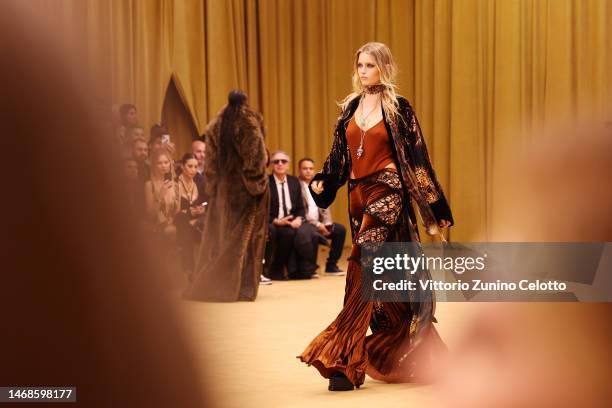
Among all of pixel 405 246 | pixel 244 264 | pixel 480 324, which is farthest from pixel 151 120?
pixel 480 324

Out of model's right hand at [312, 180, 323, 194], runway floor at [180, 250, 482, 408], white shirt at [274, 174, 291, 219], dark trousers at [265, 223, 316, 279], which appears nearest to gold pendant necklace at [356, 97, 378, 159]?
model's right hand at [312, 180, 323, 194]

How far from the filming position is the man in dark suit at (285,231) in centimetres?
835

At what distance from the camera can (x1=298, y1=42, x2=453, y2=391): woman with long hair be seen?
3818 mm

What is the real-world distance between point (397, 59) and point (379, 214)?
6982mm

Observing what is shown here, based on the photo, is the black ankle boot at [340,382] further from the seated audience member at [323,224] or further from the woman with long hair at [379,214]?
the seated audience member at [323,224]

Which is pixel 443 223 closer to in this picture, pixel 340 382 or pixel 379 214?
pixel 379 214

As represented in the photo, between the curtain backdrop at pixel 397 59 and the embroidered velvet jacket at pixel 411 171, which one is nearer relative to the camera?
the embroidered velvet jacket at pixel 411 171

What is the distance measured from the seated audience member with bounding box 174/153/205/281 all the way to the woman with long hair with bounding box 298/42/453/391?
3.57m

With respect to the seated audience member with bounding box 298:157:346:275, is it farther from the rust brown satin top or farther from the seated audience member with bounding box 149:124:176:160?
the rust brown satin top

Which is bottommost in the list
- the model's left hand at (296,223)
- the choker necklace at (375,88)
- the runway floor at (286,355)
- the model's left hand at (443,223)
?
the runway floor at (286,355)

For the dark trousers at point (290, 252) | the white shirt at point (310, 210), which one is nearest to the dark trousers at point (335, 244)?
the white shirt at point (310, 210)

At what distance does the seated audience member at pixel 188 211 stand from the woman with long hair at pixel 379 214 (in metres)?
3.57

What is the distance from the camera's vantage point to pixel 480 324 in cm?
73

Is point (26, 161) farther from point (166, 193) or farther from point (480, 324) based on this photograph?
point (166, 193)
